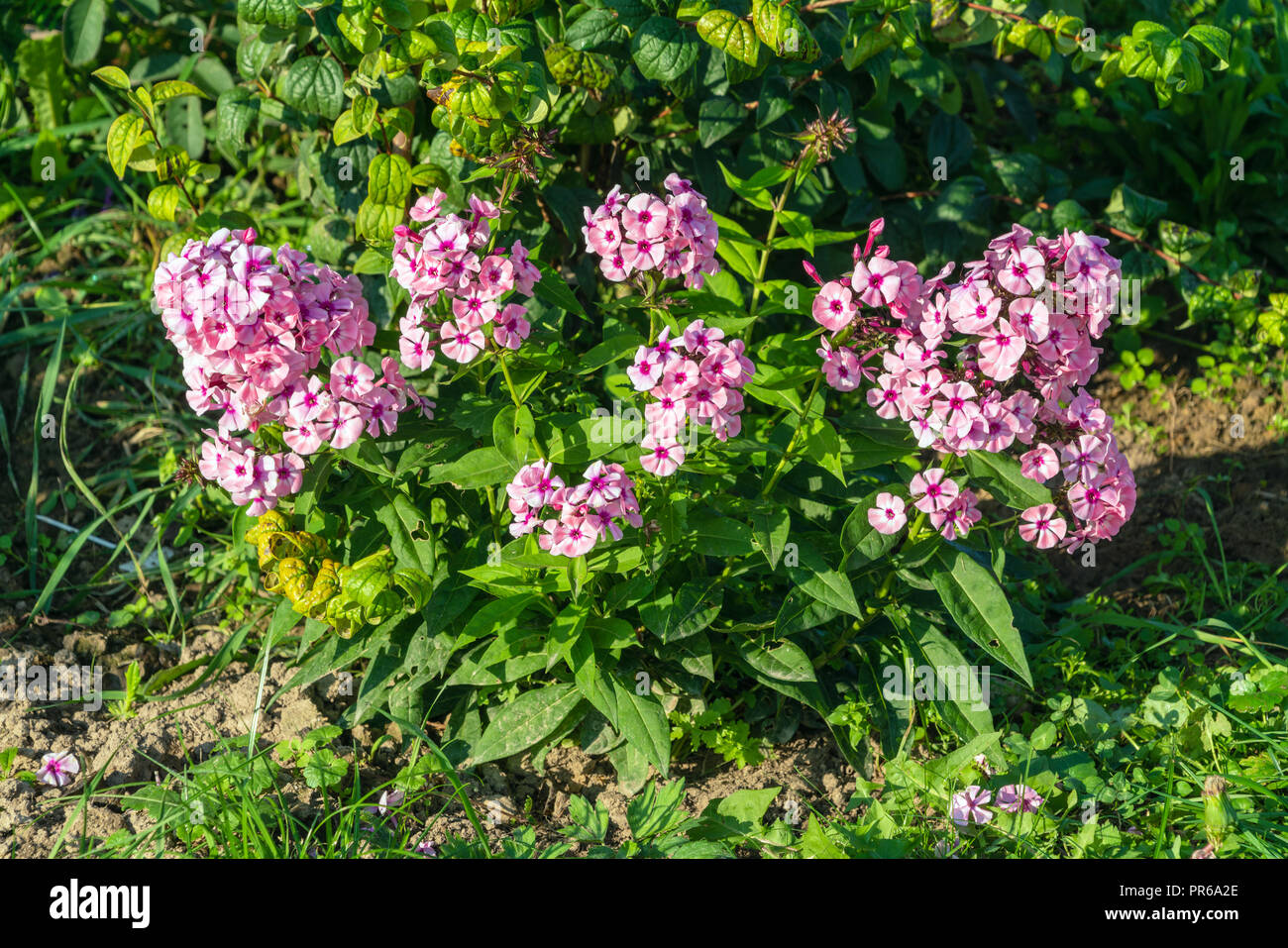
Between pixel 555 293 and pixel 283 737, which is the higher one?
pixel 555 293

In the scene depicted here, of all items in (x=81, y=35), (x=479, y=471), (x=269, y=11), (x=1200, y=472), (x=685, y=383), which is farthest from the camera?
(x=1200, y=472)

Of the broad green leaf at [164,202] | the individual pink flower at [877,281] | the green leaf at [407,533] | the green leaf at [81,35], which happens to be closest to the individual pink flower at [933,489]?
the individual pink flower at [877,281]

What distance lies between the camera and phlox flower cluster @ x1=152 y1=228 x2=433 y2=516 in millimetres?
2260

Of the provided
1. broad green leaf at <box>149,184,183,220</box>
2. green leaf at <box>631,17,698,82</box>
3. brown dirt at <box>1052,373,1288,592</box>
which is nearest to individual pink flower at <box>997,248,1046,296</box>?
green leaf at <box>631,17,698,82</box>

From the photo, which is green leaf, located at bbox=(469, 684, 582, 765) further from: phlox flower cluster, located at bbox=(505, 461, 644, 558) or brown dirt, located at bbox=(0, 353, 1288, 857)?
phlox flower cluster, located at bbox=(505, 461, 644, 558)

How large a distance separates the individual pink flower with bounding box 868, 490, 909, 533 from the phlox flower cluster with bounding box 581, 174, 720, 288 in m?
0.63

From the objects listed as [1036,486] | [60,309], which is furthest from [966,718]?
[60,309]

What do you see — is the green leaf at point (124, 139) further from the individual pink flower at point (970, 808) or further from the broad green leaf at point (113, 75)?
the individual pink flower at point (970, 808)

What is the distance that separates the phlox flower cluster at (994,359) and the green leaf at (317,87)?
57.8 inches

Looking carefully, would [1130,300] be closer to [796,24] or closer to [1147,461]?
[1147,461]

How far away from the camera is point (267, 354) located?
2311 mm

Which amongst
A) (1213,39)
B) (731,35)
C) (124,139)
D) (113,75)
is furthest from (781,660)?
(113,75)

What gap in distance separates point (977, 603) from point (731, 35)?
56.2 inches

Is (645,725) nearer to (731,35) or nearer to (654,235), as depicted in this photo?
(654,235)
